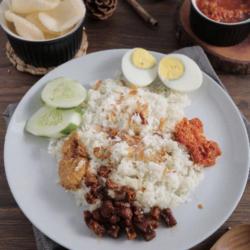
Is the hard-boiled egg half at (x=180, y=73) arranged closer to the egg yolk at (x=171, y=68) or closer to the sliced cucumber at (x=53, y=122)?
the egg yolk at (x=171, y=68)

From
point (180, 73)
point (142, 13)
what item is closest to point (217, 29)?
point (180, 73)

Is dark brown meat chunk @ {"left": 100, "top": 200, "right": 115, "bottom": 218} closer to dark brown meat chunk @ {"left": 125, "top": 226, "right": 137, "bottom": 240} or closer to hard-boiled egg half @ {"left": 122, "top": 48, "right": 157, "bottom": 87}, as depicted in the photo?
dark brown meat chunk @ {"left": 125, "top": 226, "right": 137, "bottom": 240}

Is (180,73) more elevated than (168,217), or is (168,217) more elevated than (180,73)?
(180,73)

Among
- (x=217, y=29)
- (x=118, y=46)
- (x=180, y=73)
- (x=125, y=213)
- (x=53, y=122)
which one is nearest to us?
(x=125, y=213)

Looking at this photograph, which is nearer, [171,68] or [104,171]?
[104,171]

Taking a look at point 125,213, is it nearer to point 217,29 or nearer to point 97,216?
point 97,216

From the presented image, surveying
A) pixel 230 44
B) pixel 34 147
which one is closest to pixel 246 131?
pixel 230 44
